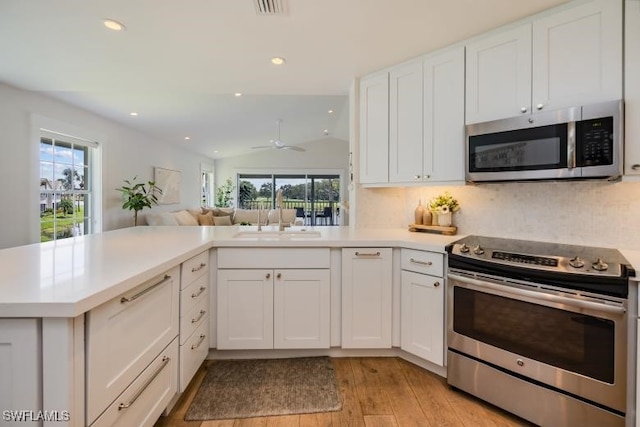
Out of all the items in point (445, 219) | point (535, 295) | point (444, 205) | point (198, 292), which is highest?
point (444, 205)

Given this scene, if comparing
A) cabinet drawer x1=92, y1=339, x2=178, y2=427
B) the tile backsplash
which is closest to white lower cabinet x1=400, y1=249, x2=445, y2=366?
the tile backsplash

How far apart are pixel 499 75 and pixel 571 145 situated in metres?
0.63

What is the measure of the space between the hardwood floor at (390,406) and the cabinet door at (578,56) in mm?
1753

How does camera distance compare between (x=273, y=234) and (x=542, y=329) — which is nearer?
(x=542, y=329)

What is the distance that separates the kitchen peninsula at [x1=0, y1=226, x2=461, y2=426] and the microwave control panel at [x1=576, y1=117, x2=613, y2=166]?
839 millimetres

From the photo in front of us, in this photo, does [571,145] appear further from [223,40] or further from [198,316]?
[198,316]

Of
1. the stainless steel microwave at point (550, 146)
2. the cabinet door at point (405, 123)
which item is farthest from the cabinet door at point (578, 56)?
the cabinet door at point (405, 123)

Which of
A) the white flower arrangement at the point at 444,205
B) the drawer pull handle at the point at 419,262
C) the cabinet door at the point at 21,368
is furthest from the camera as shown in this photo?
the white flower arrangement at the point at 444,205

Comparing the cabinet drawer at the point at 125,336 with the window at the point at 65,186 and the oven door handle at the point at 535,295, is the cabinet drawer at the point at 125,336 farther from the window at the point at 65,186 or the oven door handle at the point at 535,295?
the window at the point at 65,186

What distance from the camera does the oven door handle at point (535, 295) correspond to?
4.27 feet

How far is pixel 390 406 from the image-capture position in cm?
169

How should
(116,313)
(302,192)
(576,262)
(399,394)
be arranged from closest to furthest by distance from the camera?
1. (116,313)
2. (576,262)
3. (399,394)
4. (302,192)

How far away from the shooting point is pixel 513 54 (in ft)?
6.01

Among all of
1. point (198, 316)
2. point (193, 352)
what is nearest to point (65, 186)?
point (198, 316)
